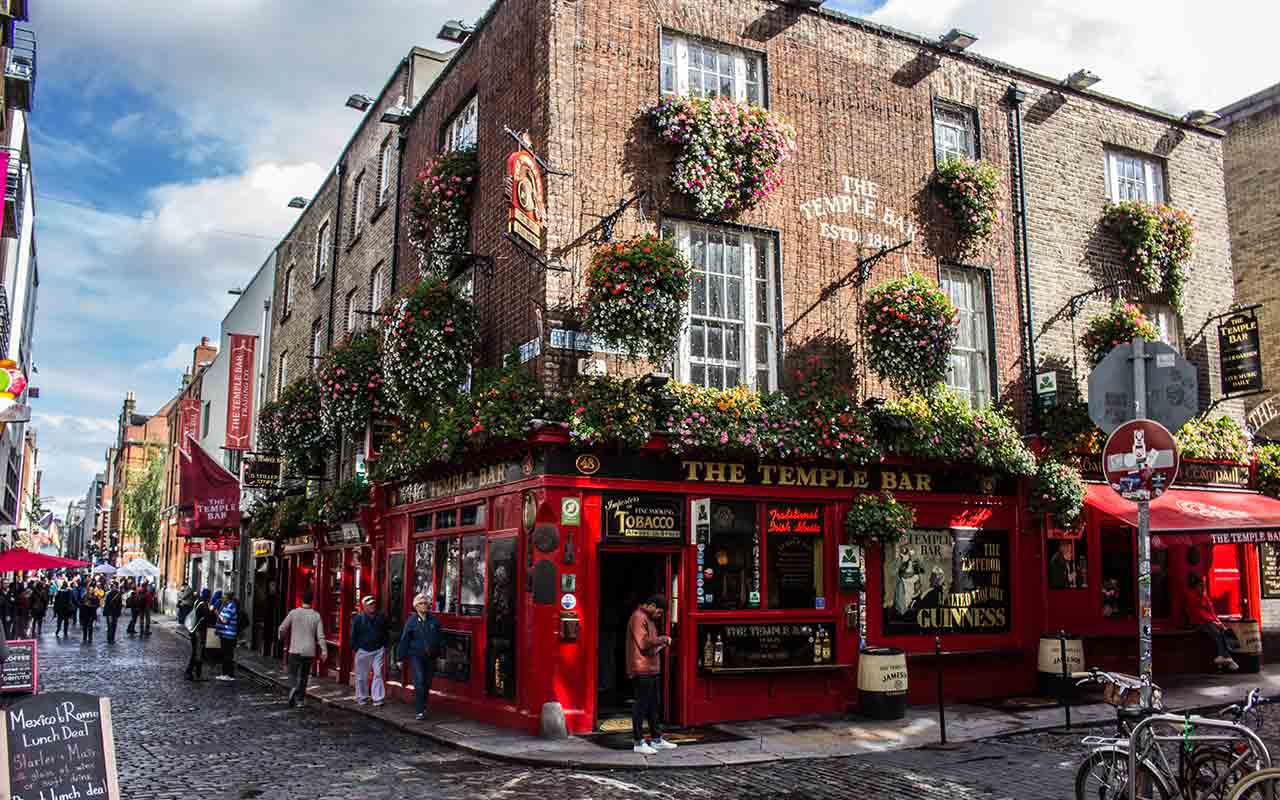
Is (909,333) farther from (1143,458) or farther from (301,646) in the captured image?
(301,646)

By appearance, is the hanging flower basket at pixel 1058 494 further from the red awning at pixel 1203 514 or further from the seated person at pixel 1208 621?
the seated person at pixel 1208 621

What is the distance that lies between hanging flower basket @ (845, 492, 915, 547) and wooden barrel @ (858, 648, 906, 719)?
154 centimetres

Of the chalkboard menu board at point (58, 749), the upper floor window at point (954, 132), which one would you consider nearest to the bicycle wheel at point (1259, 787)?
the chalkboard menu board at point (58, 749)

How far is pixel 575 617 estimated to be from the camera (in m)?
12.4

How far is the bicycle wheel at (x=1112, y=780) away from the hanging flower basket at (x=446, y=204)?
11.6 metres

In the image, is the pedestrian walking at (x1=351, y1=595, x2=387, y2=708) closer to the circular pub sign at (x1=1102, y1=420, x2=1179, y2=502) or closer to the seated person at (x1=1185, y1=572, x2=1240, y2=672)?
the circular pub sign at (x1=1102, y1=420, x2=1179, y2=502)

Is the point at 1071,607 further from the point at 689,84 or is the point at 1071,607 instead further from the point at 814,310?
the point at 689,84

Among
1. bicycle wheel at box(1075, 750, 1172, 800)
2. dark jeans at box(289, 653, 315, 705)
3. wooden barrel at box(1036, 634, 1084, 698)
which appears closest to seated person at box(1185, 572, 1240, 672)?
wooden barrel at box(1036, 634, 1084, 698)

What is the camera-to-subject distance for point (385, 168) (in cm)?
2144

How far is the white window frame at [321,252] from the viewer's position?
25.8 m

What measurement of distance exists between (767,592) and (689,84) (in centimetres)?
730

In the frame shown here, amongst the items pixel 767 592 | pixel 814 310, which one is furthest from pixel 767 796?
pixel 814 310

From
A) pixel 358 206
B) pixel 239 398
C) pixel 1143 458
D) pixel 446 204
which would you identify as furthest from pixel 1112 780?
pixel 239 398

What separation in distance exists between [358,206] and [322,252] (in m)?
3.35
